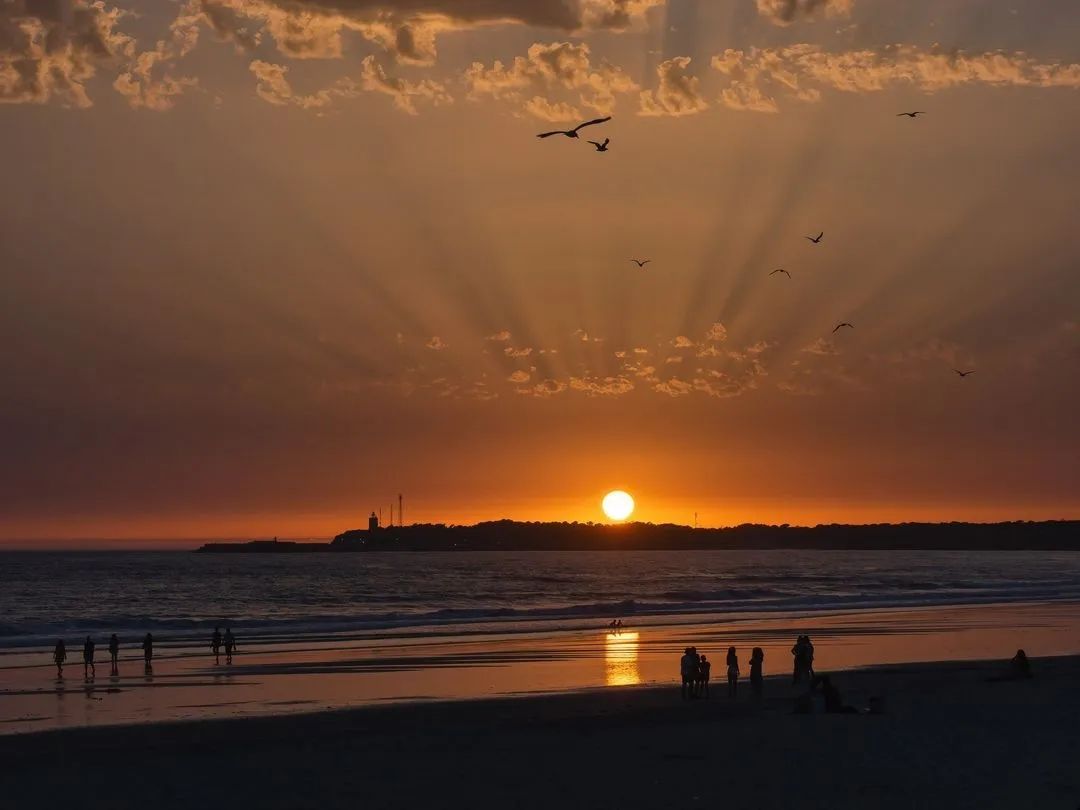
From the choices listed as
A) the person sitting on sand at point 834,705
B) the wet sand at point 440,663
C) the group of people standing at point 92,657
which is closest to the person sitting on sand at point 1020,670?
the wet sand at point 440,663

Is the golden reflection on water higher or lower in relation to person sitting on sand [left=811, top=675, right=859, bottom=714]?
lower

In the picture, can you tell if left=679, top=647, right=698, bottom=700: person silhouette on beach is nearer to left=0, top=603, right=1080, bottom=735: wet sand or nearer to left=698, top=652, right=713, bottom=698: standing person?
left=698, top=652, right=713, bottom=698: standing person

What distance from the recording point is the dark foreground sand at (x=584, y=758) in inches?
729

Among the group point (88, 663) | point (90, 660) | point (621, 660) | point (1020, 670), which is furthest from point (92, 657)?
point (1020, 670)

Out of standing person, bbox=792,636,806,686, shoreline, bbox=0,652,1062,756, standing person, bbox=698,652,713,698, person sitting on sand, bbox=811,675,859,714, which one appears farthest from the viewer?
standing person, bbox=792,636,806,686

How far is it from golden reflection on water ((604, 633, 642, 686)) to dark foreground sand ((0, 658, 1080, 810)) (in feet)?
22.6

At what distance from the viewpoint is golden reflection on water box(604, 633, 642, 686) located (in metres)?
36.7

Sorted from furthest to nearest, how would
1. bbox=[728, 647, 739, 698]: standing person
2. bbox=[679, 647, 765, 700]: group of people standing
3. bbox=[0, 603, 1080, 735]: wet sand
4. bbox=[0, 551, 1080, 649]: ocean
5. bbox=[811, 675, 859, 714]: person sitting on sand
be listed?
bbox=[0, 551, 1080, 649]: ocean → bbox=[0, 603, 1080, 735]: wet sand → bbox=[728, 647, 739, 698]: standing person → bbox=[679, 647, 765, 700]: group of people standing → bbox=[811, 675, 859, 714]: person sitting on sand

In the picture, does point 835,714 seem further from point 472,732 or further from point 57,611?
point 57,611

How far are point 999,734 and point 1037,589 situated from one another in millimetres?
93642

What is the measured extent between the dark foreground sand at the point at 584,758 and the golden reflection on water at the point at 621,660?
6881 mm

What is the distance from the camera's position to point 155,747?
2388cm

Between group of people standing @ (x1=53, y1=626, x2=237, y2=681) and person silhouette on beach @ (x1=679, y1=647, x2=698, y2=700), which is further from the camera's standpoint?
group of people standing @ (x1=53, y1=626, x2=237, y2=681)

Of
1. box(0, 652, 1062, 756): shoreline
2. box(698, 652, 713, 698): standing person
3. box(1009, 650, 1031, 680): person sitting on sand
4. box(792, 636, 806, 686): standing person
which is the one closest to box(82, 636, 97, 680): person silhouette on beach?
box(0, 652, 1062, 756): shoreline
